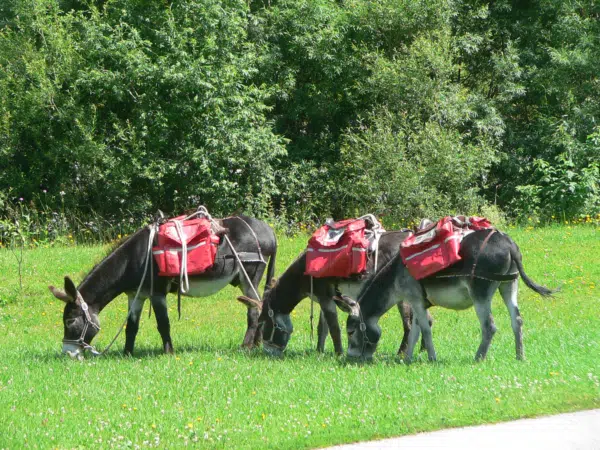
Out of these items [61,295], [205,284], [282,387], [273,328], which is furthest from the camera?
[205,284]

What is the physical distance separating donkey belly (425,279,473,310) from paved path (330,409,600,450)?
260 cm

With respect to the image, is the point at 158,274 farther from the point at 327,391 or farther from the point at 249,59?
the point at 249,59

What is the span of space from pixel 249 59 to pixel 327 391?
57.1 ft

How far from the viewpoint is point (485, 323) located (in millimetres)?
9859

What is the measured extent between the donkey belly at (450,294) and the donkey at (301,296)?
1.08 meters

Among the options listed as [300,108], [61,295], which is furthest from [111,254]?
[300,108]

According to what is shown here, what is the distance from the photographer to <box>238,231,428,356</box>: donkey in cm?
1109

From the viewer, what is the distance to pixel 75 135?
2470cm

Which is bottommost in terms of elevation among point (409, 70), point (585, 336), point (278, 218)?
point (278, 218)

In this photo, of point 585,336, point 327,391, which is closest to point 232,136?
point 585,336

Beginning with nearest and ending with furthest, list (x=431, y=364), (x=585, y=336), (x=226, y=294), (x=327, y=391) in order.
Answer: (x=327, y=391) → (x=431, y=364) → (x=585, y=336) → (x=226, y=294)

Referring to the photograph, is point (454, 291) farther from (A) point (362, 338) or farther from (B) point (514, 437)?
(B) point (514, 437)

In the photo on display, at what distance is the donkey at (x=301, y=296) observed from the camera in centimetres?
1109

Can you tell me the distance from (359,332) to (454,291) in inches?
47.7
